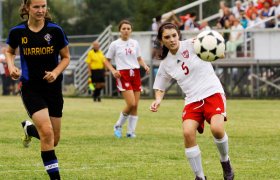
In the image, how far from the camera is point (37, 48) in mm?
9664

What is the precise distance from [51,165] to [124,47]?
7.46 metres

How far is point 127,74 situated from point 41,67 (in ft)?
22.0

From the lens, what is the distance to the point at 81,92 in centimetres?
3650

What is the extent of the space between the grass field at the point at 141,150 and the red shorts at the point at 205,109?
0.94 meters

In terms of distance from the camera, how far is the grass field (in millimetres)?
10906

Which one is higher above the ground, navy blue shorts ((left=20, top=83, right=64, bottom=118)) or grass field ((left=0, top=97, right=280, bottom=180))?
navy blue shorts ((left=20, top=83, right=64, bottom=118))

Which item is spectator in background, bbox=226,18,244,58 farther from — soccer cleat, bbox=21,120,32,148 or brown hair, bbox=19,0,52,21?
brown hair, bbox=19,0,52,21

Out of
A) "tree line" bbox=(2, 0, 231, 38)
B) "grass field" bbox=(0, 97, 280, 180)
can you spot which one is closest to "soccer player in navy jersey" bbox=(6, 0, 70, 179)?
"grass field" bbox=(0, 97, 280, 180)

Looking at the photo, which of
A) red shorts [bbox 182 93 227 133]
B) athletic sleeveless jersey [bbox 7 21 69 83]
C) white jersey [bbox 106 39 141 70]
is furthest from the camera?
white jersey [bbox 106 39 141 70]

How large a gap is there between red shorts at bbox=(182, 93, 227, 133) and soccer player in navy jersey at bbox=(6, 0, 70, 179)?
60.6 inches

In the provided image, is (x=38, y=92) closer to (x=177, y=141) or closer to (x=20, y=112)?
(x=177, y=141)

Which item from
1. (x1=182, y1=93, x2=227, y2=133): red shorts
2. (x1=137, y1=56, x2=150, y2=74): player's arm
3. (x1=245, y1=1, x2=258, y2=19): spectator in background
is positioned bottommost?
(x1=182, y1=93, x2=227, y2=133): red shorts

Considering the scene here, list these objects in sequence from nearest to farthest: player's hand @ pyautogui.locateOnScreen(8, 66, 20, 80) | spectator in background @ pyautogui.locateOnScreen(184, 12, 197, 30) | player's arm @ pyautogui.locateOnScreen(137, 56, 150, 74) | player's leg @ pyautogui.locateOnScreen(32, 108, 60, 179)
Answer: player's leg @ pyautogui.locateOnScreen(32, 108, 60, 179) < player's hand @ pyautogui.locateOnScreen(8, 66, 20, 80) < player's arm @ pyautogui.locateOnScreen(137, 56, 150, 74) < spectator in background @ pyautogui.locateOnScreen(184, 12, 197, 30)

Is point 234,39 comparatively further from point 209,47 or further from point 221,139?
point 221,139
